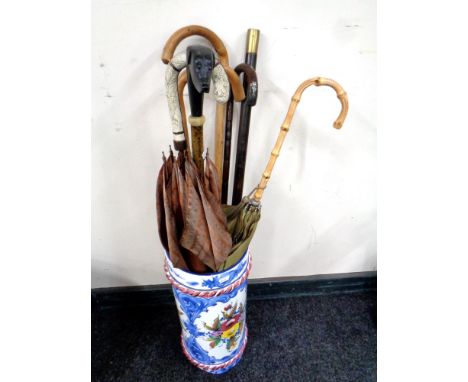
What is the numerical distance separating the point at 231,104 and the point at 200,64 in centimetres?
28

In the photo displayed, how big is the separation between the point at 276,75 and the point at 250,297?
0.83m

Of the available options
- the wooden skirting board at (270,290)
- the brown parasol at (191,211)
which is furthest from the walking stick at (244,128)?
the wooden skirting board at (270,290)

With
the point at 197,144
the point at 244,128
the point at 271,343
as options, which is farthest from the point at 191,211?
the point at 271,343

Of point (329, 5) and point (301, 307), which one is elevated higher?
point (329, 5)

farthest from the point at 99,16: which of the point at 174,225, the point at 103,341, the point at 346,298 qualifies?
the point at 346,298

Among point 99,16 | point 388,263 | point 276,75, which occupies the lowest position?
point 388,263

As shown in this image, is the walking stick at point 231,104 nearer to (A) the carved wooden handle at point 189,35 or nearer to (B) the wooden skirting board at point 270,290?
(A) the carved wooden handle at point 189,35

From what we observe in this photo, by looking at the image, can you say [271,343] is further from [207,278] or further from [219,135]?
[219,135]

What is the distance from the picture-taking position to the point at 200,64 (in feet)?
1.55

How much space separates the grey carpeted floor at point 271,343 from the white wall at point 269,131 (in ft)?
0.48

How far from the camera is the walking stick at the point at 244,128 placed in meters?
0.69

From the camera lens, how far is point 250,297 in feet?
3.92

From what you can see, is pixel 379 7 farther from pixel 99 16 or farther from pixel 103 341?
pixel 103 341

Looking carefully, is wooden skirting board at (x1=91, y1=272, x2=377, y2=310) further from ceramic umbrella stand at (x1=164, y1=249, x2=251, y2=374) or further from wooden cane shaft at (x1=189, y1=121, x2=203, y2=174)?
wooden cane shaft at (x1=189, y1=121, x2=203, y2=174)
